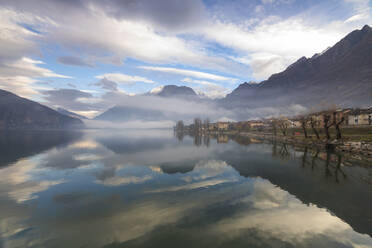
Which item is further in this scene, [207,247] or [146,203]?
[146,203]

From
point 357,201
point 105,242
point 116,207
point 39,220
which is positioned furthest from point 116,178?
point 357,201

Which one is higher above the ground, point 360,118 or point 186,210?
point 360,118

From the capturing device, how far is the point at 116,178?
2609 centimetres

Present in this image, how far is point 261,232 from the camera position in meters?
12.4

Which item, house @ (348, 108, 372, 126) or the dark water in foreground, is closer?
the dark water in foreground

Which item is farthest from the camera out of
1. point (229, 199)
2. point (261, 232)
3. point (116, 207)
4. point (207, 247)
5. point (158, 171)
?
point (158, 171)

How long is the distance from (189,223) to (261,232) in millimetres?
5292

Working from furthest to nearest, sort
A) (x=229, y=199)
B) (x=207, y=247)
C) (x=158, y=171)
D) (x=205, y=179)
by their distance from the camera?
(x=158, y=171)
(x=205, y=179)
(x=229, y=199)
(x=207, y=247)

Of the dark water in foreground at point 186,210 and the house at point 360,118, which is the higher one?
the house at point 360,118

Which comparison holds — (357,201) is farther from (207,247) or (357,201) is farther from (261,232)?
(207,247)

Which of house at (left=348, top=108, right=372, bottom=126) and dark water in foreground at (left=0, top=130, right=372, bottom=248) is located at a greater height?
house at (left=348, top=108, right=372, bottom=126)

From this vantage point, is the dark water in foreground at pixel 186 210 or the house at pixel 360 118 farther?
the house at pixel 360 118

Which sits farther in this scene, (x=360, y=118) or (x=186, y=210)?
(x=360, y=118)

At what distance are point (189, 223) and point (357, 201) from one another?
1757 centimetres
